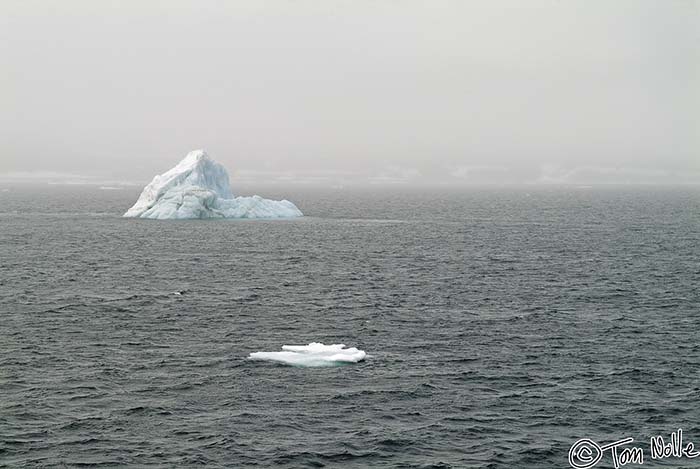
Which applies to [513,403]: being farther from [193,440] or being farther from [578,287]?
[578,287]

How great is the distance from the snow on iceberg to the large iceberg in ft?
280

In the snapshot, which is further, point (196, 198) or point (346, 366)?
point (196, 198)

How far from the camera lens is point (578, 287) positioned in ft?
205

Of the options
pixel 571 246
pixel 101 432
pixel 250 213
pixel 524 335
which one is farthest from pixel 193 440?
pixel 250 213

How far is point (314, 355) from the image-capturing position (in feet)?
126

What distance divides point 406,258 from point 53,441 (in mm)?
58463
